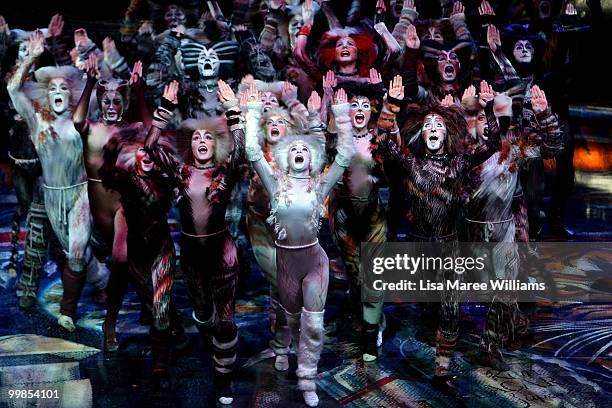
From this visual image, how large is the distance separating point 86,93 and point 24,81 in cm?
73

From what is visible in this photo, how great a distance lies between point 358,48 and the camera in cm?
647

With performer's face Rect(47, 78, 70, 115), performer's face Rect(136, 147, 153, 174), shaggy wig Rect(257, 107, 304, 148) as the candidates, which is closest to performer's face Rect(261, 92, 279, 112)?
shaggy wig Rect(257, 107, 304, 148)

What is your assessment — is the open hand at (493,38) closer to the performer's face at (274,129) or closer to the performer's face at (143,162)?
the performer's face at (274,129)

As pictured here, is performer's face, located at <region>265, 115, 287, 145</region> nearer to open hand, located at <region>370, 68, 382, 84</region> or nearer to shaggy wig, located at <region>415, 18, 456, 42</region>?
open hand, located at <region>370, 68, 382, 84</region>

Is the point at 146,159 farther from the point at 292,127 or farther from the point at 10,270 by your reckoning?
the point at 10,270

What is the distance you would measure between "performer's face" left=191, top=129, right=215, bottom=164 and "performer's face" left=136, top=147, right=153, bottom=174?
12.4 inches

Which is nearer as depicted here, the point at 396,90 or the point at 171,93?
the point at 171,93

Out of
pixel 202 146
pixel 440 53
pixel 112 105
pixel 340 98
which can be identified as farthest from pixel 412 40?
pixel 112 105

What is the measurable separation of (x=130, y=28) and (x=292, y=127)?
320 cm

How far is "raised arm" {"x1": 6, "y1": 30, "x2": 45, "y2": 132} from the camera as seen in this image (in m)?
6.08

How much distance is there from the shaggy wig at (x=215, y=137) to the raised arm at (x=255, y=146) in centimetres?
24

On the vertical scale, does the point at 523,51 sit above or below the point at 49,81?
above

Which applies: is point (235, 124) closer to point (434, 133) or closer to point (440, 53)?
point (434, 133)

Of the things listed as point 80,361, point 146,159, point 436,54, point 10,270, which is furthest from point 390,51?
point 10,270
